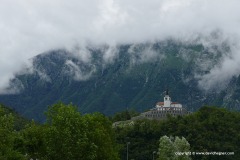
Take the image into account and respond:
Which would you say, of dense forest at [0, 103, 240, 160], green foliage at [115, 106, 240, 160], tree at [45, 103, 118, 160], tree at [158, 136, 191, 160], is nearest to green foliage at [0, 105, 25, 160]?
dense forest at [0, 103, 240, 160]

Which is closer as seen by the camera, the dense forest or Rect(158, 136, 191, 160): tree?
the dense forest

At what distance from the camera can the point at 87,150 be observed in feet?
277

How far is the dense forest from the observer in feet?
270

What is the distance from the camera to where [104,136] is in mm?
92938

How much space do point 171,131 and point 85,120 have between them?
99973 mm

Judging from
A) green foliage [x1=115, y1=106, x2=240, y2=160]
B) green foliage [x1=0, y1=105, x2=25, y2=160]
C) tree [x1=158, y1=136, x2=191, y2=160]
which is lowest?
green foliage [x1=0, y1=105, x2=25, y2=160]

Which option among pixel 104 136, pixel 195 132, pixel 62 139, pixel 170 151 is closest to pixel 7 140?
pixel 62 139

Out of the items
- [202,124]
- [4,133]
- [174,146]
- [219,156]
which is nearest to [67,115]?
[4,133]

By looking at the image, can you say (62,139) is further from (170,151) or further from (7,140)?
(170,151)

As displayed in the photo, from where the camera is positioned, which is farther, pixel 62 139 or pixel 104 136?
pixel 104 136

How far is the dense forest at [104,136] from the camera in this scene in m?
82.4

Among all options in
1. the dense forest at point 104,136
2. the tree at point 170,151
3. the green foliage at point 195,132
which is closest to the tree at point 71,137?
the dense forest at point 104,136

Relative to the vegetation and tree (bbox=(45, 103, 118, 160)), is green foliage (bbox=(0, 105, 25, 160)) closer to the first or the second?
the vegetation

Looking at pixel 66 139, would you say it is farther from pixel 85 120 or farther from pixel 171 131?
pixel 171 131
